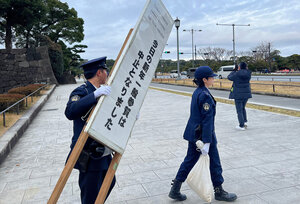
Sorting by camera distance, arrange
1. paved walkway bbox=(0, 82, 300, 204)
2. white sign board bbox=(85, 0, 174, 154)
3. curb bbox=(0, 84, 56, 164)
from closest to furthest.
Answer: white sign board bbox=(85, 0, 174, 154), paved walkway bbox=(0, 82, 300, 204), curb bbox=(0, 84, 56, 164)

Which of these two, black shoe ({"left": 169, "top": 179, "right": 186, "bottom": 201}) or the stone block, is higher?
the stone block

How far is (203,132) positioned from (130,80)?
1252 millimetres

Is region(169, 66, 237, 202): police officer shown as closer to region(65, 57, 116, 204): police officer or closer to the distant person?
region(65, 57, 116, 204): police officer

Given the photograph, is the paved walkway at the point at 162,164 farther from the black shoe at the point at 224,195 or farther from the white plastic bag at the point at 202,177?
the white plastic bag at the point at 202,177

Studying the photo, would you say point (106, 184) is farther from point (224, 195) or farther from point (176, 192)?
point (224, 195)

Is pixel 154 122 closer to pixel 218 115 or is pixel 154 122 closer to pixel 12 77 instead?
pixel 218 115

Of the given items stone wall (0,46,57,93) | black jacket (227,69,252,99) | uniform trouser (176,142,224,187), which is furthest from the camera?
stone wall (0,46,57,93)

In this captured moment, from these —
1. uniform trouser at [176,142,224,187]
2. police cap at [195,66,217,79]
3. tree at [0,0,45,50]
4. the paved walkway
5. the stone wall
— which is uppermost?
tree at [0,0,45,50]

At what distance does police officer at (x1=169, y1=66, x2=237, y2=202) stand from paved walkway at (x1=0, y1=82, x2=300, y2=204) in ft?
0.79

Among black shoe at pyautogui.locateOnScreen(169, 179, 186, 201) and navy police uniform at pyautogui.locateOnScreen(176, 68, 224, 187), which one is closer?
navy police uniform at pyautogui.locateOnScreen(176, 68, 224, 187)

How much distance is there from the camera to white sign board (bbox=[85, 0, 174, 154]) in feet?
6.21

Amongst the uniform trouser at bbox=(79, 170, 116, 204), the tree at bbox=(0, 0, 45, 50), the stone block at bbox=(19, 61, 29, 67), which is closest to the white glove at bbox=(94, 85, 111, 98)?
the uniform trouser at bbox=(79, 170, 116, 204)

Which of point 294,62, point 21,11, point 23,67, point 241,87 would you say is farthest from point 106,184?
point 294,62

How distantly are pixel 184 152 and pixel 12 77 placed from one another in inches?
1040
